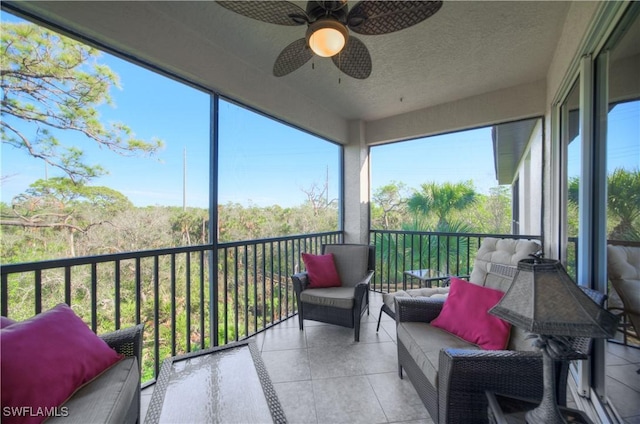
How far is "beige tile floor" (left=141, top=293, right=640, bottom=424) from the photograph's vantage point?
4.02ft

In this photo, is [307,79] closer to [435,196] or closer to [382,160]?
[382,160]

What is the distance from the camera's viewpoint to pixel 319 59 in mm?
2520

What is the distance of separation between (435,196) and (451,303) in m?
2.62

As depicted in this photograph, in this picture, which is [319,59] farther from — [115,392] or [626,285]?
[115,392]

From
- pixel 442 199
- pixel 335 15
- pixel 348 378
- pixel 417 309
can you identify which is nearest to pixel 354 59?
pixel 335 15

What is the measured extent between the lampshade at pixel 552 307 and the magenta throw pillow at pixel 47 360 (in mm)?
1765

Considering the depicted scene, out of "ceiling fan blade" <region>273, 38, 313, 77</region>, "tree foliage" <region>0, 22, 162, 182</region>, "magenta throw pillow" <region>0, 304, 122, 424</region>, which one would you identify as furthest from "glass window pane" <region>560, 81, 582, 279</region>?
"tree foliage" <region>0, 22, 162, 182</region>

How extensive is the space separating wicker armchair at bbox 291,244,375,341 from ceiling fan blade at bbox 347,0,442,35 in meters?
2.10

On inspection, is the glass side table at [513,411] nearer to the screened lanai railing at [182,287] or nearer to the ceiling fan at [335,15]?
the ceiling fan at [335,15]

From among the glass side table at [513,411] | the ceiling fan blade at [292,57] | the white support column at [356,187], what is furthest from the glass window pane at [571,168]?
the white support column at [356,187]

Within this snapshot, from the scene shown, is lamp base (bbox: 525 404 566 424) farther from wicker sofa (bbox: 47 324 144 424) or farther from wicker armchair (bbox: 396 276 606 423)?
wicker sofa (bbox: 47 324 144 424)

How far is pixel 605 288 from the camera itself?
1371 millimetres

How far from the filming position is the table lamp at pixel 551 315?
82cm

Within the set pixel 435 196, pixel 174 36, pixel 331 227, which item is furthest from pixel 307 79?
pixel 435 196
